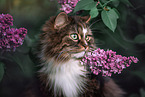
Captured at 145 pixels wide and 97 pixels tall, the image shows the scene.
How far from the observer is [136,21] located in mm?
2539

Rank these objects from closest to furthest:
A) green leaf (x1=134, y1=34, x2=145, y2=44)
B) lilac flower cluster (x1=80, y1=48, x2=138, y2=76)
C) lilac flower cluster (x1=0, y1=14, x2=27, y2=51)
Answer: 1. lilac flower cluster (x1=80, y1=48, x2=138, y2=76)
2. lilac flower cluster (x1=0, y1=14, x2=27, y2=51)
3. green leaf (x1=134, y1=34, x2=145, y2=44)

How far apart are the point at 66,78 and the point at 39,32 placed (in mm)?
495

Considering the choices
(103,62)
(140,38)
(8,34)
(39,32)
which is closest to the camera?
(103,62)

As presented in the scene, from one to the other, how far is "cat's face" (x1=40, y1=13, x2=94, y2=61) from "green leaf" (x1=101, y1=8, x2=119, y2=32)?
17 centimetres

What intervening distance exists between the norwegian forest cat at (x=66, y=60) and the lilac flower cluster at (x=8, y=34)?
0.64 ft

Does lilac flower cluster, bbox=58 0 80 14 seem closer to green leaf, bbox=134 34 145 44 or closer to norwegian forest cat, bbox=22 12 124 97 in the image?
norwegian forest cat, bbox=22 12 124 97

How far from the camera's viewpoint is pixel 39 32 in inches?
80.4

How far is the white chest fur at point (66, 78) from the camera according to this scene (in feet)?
6.03

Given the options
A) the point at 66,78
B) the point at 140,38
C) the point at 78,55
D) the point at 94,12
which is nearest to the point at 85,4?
the point at 94,12

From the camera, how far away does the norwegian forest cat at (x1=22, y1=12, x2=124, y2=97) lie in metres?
1.81

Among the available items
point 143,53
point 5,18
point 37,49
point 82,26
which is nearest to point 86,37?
point 82,26

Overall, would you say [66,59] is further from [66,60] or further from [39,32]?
[39,32]

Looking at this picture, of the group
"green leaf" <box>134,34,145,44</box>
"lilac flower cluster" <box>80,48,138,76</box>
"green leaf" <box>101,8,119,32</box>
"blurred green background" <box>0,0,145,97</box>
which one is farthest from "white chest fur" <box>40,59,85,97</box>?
"green leaf" <box>134,34,145,44</box>

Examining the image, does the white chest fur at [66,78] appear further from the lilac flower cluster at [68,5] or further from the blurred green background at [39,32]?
the lilac flower cluster at [68,5]
